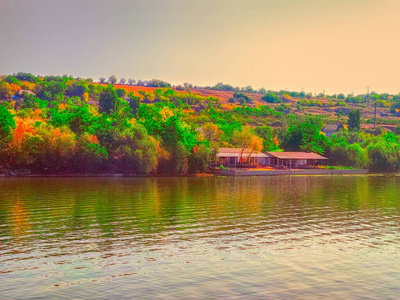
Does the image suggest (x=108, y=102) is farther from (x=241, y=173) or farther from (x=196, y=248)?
(x=196, y=248)

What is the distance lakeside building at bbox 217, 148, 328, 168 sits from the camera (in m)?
105

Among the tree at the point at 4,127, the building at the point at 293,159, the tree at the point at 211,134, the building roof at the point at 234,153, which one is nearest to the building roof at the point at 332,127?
the building at the point at 293,159

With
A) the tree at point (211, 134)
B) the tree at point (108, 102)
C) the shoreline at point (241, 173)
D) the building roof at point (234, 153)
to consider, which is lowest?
the shoreline at point (241, 173)

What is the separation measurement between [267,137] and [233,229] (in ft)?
306

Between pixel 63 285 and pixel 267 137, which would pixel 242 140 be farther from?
pixel 63 285

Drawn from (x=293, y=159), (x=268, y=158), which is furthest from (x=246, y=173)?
(x=293, y=159)

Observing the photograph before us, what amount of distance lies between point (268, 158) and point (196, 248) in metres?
81.1

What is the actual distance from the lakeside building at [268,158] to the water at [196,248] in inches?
2025

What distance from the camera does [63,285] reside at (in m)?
21.9

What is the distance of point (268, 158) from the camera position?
10875 cm

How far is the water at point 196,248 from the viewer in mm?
21828

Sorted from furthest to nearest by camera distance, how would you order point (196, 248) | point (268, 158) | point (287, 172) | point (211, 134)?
1. point (211, 134)
2. point (268, 158)
3. point (287, 172)
4. point (196, 248)

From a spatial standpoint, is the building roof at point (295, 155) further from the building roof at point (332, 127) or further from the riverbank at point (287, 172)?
the building roof at point (332, 127)

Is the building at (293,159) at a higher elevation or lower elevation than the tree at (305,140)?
lower
